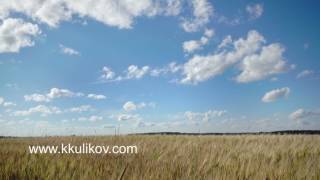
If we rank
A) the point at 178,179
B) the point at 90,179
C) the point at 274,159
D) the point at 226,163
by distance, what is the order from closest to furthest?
the point at 90,179 → the point at 178,179 → the point at 226,163 → the point at 274,159

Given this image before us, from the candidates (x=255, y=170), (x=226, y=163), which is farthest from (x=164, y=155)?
(x=255, y=170)

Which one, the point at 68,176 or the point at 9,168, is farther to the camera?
the point at 9,168

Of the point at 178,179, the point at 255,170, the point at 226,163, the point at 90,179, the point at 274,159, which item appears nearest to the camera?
the point at 90,179

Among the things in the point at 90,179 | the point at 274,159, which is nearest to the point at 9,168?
the point at 90,179

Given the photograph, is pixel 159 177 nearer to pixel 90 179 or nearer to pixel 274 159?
pixel 90 179

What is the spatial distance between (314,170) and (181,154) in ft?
8.87

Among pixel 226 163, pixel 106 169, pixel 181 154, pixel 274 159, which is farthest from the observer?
pixel 181 154

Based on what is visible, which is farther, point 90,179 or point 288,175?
point 288,175

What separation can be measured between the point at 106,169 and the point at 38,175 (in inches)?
33.0

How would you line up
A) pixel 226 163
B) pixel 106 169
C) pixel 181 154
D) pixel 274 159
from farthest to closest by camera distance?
pixel 181 154
pixel 274 159
pixel 226 163
pixel 106 169

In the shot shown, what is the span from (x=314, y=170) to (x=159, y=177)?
2493 mm

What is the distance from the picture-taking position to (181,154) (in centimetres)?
744

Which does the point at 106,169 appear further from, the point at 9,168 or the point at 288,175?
the point at 288,175

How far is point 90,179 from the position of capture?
4062 mm
